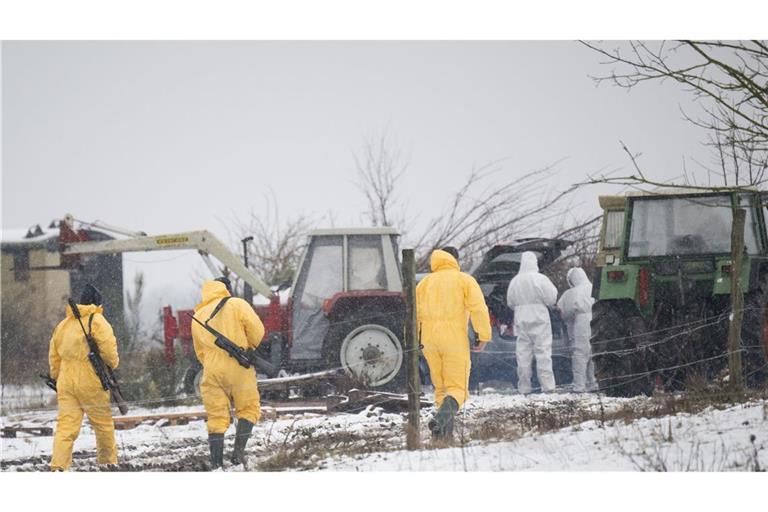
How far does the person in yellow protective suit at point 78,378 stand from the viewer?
8.68 m

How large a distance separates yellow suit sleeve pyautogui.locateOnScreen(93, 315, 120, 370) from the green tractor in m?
3.96

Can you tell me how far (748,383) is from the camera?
29.8 ft

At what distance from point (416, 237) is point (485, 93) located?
1440 mm

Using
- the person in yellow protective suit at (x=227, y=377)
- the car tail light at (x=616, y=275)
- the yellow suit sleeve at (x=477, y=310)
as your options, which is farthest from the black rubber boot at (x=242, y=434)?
the car tail light at (x=616, y=275)

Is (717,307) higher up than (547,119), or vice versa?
(547,119)

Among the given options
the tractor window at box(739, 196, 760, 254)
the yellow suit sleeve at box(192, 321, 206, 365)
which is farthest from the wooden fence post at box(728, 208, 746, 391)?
the yellow suit sleeve at box(192, 321, 206, 365)

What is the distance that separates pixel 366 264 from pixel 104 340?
251cm

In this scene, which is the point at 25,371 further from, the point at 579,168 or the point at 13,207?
the point at 579,168

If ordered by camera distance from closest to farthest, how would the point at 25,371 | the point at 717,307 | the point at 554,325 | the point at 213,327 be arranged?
1. the point at 213,327
2. the point at 717,307
3. the point at 554,325
4. the point at 25,371

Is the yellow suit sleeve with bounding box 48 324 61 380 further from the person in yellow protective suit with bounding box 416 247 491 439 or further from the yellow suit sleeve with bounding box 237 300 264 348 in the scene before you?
the person in yellow protective suit with bounding box 416 247 491 439

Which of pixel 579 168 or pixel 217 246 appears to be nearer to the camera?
pixel 579 168

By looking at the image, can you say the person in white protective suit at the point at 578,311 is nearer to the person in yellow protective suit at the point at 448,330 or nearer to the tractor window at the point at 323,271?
the person in yellow protective suit at the point at 448,330

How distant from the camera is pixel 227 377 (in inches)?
335
